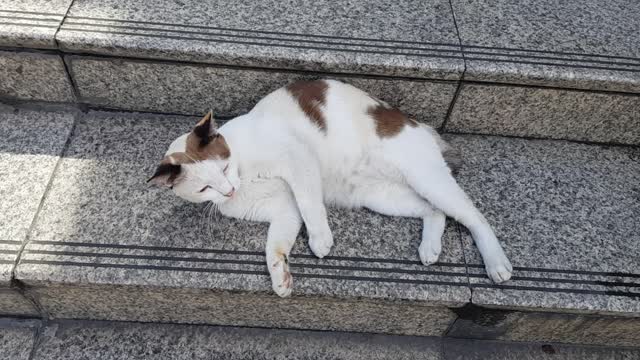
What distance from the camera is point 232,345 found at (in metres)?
1.78

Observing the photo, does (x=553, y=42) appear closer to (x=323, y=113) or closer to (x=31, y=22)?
(x=323, y=113)

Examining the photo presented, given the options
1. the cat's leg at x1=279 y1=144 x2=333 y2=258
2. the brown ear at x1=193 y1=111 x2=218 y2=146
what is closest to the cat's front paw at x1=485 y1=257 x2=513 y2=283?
the cat's leg at x1=279 y1=144 x2=333 y2=258

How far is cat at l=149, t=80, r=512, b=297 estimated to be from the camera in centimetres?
165

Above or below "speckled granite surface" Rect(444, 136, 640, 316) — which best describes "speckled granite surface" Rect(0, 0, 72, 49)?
above

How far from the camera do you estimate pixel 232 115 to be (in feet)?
6.54

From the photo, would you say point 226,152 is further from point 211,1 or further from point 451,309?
point 451,309

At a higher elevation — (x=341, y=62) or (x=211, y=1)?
(x=211, y=1)

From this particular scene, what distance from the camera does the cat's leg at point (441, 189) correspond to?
1633 mm

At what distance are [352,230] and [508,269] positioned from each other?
55cm

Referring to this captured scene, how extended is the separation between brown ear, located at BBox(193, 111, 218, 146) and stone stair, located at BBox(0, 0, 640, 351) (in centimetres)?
36

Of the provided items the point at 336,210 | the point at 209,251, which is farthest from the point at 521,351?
the point at 209,251

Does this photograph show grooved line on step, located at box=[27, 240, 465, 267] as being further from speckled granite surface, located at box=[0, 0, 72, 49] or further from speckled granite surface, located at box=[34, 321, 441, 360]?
speckled granite surface, located at box=[0, 0, 72, 49]

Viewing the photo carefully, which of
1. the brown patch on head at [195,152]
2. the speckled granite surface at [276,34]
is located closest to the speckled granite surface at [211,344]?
the brown patch on head at [195,152]

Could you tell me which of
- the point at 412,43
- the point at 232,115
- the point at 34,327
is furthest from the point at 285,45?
the point at 34,327
